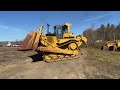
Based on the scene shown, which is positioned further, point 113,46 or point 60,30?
point 113,46

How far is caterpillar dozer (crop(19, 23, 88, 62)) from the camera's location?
15813mm

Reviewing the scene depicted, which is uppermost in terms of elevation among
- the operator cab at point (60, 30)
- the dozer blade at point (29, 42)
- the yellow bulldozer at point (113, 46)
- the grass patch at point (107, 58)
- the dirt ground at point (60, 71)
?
the operator cab at point (60, 30)

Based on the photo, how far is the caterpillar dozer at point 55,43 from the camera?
15.8 m

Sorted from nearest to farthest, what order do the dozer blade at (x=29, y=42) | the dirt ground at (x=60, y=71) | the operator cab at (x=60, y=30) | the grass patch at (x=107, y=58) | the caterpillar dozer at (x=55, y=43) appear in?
the dirt ground at (x=60, y=71) → the dozer blade at (x=29, y=42) → the caterpillar dozer at (x=55, y=43) → the grass patch at (x=107, y=58) → the operator cab at (x=60, y=30)

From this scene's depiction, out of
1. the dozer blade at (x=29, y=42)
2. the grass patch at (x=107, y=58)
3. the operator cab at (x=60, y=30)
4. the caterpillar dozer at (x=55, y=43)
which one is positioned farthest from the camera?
the operator cab at (x=60, y=30)

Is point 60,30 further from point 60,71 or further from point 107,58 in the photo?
point 60,71

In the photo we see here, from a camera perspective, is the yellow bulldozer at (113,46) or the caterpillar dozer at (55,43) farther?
the yellow bulldozer at (113,46)

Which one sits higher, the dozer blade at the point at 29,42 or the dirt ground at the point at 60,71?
the dozer blade at the point at 29,42

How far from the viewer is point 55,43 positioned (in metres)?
18.1

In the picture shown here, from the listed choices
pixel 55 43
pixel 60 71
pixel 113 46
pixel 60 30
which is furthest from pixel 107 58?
pixel 113 46

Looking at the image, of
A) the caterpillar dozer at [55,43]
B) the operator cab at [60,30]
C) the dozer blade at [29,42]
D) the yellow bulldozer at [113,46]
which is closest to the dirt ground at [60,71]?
the dozer blade at [29,42]

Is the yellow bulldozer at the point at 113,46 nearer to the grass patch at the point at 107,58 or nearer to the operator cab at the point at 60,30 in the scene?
the grass patch at the point at 107,58

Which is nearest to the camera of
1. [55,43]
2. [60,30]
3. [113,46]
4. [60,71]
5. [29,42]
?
[60,71]
